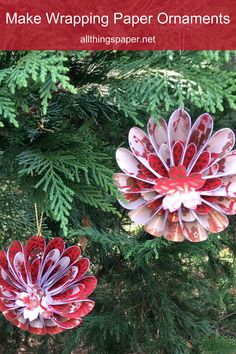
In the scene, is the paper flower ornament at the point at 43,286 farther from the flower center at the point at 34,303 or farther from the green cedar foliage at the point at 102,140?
the green cedar foliage at the point at 102,140

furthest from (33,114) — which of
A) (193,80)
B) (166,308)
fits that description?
(166,308)

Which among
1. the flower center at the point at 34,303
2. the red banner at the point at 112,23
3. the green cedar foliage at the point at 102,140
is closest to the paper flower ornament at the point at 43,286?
the flower center at the point at 34,303

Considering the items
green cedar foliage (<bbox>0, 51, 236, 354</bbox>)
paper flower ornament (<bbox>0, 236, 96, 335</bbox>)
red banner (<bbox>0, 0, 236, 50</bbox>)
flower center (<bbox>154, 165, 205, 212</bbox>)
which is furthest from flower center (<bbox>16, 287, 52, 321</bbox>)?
red banner (<bbox>0, 0, 236, 50</bbox>)

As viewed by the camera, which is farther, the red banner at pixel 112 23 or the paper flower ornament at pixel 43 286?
the paper flower ornament at pixel 43 286

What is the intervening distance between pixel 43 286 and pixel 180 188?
0.33 metres

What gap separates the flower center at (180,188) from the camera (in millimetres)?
943

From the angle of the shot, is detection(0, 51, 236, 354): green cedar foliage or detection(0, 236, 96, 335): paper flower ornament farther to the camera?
detection(0, 236, 96, 335): paper flower ornament

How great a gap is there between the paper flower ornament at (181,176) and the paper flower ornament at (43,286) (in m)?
0.17

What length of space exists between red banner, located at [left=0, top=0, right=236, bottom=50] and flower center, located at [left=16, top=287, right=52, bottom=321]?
1.54 ft

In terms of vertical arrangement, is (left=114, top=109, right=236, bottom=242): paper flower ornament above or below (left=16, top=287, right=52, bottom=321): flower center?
above

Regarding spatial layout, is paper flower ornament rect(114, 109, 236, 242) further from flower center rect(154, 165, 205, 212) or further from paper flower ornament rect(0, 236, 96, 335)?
paper flower ornament rect(0, 236, 96, 335)

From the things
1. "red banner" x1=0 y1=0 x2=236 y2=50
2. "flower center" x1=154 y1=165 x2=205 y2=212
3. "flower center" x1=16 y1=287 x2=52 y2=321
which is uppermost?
"red banner" x1=0 y1=0 x2=236 y2=50

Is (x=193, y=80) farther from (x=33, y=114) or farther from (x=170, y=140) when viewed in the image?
(x=33, y=114)

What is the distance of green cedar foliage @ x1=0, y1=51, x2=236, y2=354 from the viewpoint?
754 millimetres
